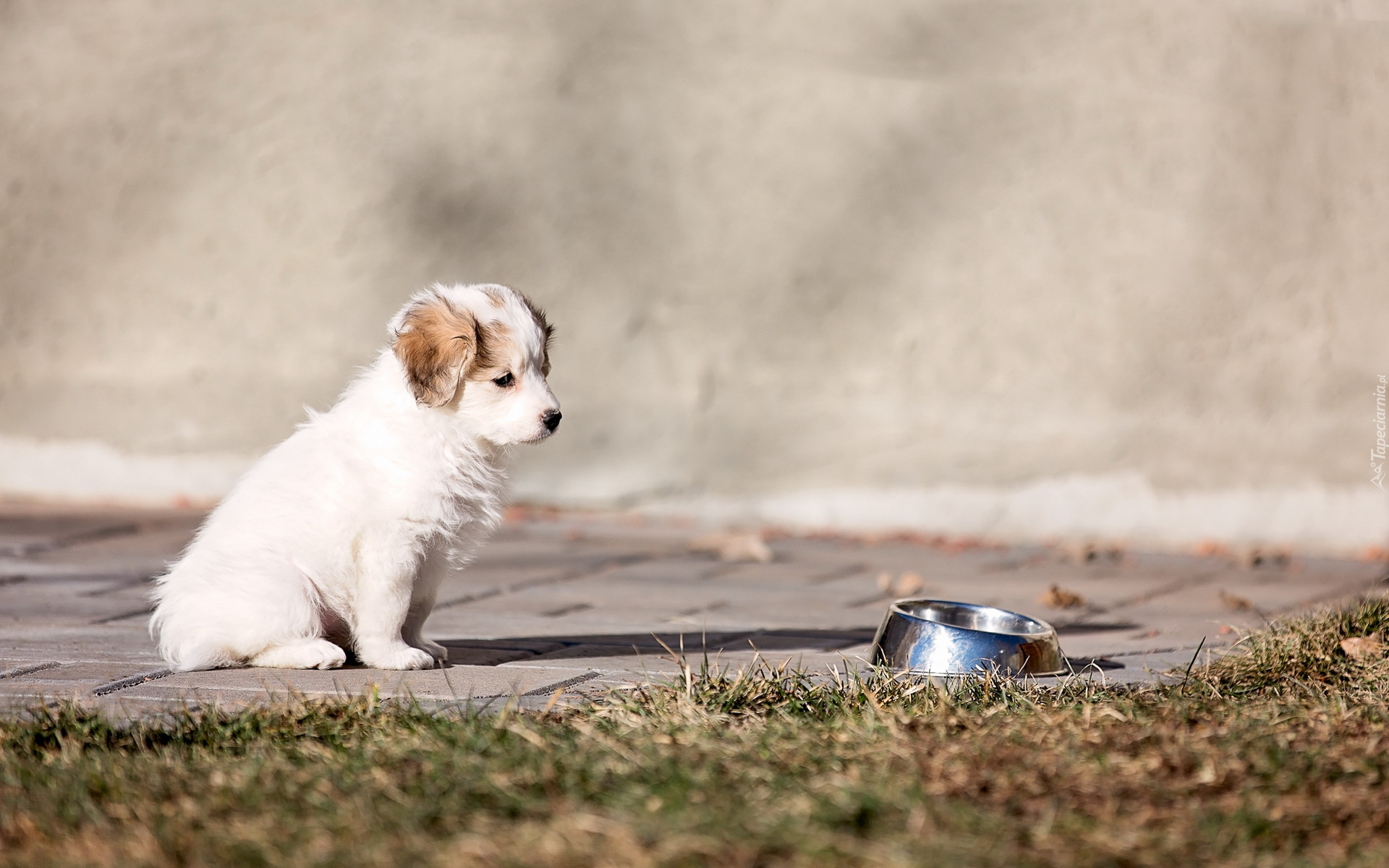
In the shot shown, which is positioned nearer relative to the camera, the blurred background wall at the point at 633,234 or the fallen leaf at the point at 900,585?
the fallen leaf at the point at 900,585

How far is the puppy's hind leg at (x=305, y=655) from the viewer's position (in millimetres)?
3801

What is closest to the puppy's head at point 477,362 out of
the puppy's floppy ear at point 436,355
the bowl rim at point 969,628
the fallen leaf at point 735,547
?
the puppy's floppy ear at point 436,355

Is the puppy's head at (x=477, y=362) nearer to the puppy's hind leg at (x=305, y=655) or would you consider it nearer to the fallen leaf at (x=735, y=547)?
the puppy's hind leg at (x=305, y=655)

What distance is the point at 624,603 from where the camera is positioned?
553 centimetres

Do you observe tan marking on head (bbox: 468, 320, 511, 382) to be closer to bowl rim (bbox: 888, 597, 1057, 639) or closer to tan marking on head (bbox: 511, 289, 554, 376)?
tan marking on head (bbox: 511, 289, 554, 376)

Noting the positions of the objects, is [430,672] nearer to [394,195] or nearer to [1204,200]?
[394,195]

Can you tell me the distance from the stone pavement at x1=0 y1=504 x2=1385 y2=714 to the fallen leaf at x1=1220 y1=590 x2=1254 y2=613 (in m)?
0.02

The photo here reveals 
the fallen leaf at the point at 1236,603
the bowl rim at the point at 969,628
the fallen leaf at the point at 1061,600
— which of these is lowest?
the fallen leaf at the point at 1236,603

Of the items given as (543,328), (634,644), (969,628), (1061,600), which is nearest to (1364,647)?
(969,628)

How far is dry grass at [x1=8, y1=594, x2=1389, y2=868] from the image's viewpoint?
7.40 feet

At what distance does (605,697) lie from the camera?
346cm

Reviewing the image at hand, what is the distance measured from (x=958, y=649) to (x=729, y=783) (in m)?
1.42

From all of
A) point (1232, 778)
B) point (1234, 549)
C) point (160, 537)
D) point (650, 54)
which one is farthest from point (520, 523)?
point (1232, 778)

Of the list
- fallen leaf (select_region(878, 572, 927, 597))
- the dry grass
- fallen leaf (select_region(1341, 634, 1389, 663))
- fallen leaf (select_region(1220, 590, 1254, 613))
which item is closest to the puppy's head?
the dry grass
